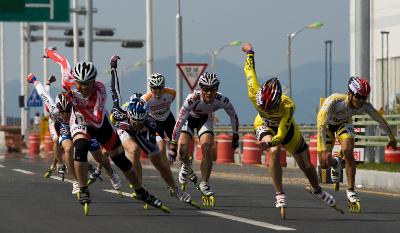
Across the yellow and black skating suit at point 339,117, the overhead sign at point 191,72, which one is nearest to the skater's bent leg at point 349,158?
the yellow and black skating suit at point 339,117

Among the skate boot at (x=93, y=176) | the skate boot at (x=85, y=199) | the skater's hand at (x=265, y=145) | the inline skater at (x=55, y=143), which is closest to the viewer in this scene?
the skater's hand at (x=265, y=145)

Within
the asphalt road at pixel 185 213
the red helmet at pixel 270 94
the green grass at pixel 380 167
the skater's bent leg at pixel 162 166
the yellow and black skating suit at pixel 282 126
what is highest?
the red helmet at pixel 270 94

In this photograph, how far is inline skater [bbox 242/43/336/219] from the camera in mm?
14039

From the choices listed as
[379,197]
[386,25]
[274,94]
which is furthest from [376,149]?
[386,25]

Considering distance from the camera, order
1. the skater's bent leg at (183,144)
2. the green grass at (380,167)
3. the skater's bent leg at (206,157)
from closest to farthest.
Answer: the skater's bent leg at (206,157) → the skater's bent leg at (183,144) → the green grass at (380,167)

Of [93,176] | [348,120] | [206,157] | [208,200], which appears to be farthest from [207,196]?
[93,176]

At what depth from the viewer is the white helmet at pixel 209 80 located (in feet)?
54.2

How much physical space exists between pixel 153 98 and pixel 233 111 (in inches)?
67.7

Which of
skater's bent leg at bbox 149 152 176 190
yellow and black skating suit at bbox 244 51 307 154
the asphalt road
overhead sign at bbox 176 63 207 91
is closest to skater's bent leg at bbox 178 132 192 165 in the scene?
the asphalt road

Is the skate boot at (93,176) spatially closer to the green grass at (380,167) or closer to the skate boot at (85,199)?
the green grass at (380,167)

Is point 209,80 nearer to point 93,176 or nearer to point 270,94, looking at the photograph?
point 270,94

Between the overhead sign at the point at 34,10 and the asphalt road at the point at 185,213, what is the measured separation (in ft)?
51.2

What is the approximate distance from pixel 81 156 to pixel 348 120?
3.92m

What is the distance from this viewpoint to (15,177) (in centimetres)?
2470
